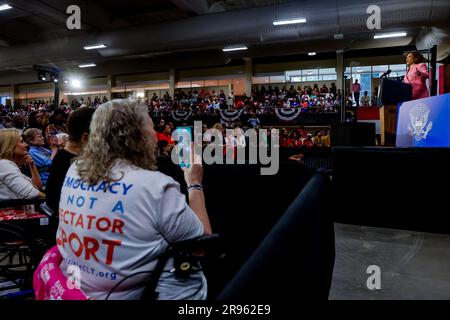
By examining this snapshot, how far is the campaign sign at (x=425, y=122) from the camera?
2.63 metres

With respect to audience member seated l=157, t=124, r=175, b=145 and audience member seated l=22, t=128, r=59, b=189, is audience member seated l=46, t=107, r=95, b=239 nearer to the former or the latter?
audience member seated l=22, t=128, r=59, b=189

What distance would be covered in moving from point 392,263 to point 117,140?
193 cm

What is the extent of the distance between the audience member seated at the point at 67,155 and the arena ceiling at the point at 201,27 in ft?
26.1

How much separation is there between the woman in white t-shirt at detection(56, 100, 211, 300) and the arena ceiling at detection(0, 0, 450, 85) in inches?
325

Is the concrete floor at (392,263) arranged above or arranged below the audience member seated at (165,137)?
below

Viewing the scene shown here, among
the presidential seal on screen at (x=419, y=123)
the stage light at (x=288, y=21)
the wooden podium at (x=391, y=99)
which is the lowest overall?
the presidential seal on screen at (x=419, y=123)

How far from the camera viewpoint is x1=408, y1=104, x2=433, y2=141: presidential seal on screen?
2.96 meters

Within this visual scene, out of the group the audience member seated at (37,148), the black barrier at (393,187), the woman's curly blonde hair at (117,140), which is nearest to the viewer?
the woman's curly blonde hair at (117,140)

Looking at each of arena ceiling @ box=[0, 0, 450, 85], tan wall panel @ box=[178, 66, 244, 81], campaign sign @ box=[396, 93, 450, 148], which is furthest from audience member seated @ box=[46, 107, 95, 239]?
tan wall panel @ box=[178, 66, 244, 81]

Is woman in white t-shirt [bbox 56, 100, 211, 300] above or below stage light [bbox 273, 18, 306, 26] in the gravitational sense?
below

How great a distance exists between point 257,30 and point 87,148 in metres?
8.89

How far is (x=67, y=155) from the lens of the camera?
1571mm

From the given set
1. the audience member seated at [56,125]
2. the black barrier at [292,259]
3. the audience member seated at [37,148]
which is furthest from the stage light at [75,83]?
the black barrier at [292,259]

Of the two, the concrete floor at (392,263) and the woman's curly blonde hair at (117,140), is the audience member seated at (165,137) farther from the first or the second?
the woman's curly blonde hair at (117,140)
